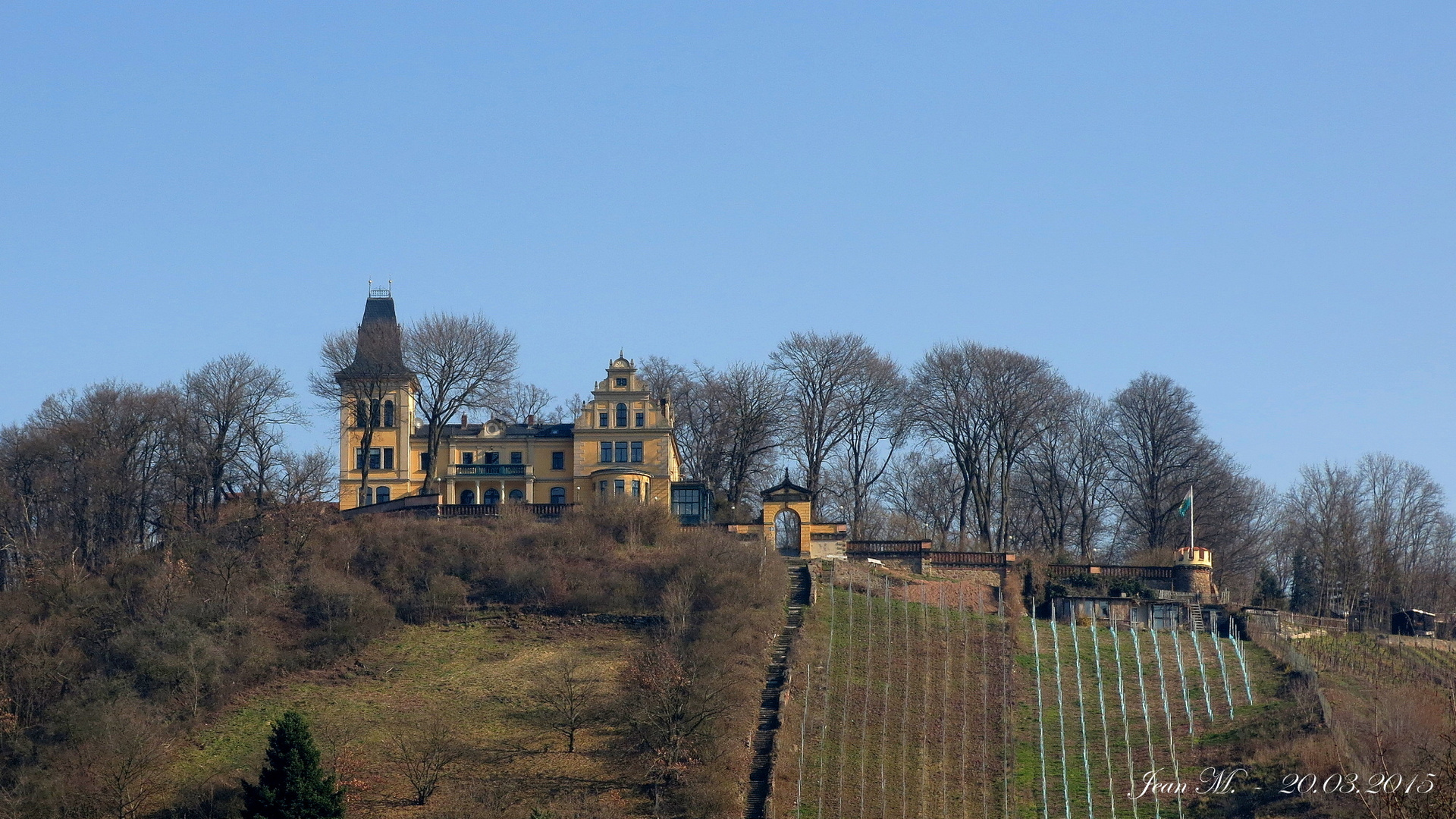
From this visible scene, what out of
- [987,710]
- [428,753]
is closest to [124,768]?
[428,753]

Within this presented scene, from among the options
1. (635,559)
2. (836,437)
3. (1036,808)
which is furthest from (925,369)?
(1036,808)

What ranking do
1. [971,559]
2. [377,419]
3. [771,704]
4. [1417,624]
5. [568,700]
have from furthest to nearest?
[377,419] < [1417,624] < [971,559] < [771,704] < [568,700]

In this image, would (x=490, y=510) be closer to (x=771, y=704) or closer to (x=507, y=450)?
(x=507, y=450)

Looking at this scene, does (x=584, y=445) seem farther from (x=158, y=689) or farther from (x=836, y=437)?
(x=158, y=689)

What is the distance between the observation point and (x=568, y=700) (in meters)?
44.6

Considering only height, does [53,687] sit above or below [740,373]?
below

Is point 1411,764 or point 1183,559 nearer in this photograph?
→ point 1411,764

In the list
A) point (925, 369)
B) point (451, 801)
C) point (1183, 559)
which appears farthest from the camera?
→ point (925, 369)

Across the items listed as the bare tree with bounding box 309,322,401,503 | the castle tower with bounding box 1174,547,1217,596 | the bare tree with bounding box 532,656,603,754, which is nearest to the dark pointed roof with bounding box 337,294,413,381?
the bare tree with bounding box 309,322,401,503

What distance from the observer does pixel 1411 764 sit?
3731 cm

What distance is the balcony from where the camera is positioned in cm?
7106

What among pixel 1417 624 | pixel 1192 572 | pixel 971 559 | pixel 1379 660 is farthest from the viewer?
pixel 1417 624

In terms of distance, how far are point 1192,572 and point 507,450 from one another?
27700mm

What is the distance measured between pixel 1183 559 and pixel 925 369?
56.4 feet
